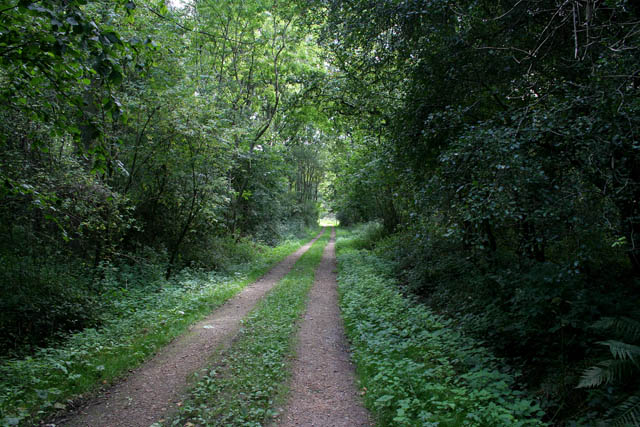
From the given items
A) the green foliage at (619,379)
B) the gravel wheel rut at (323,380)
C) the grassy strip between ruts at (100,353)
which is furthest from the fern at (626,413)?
the grassy strip between ruts at (100,353)

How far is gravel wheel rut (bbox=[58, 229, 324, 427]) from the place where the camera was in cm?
402

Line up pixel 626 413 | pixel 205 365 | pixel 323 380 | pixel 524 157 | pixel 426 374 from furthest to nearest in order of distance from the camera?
pixel 205 365
pixel 323 380
pixel 426 374
pixel 524 157
pixel 626 413

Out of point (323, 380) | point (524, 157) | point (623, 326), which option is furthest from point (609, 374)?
point (323, 380)

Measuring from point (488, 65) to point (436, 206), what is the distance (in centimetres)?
292

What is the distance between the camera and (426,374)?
15.2 ft

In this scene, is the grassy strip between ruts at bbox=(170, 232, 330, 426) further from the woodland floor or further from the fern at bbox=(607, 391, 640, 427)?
the fern at bbox=(607, 391, 640, 427)

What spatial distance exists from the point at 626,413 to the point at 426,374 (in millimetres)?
2071

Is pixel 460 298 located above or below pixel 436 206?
below

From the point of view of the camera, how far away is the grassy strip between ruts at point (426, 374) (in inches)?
144

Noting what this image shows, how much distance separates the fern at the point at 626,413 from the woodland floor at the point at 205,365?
8.06ft

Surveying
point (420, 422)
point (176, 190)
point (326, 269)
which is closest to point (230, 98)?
point (176, 190)

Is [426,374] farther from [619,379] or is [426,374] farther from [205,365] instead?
[205,365]

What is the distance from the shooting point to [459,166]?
5172 mm

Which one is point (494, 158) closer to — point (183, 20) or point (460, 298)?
point (460, 298)
